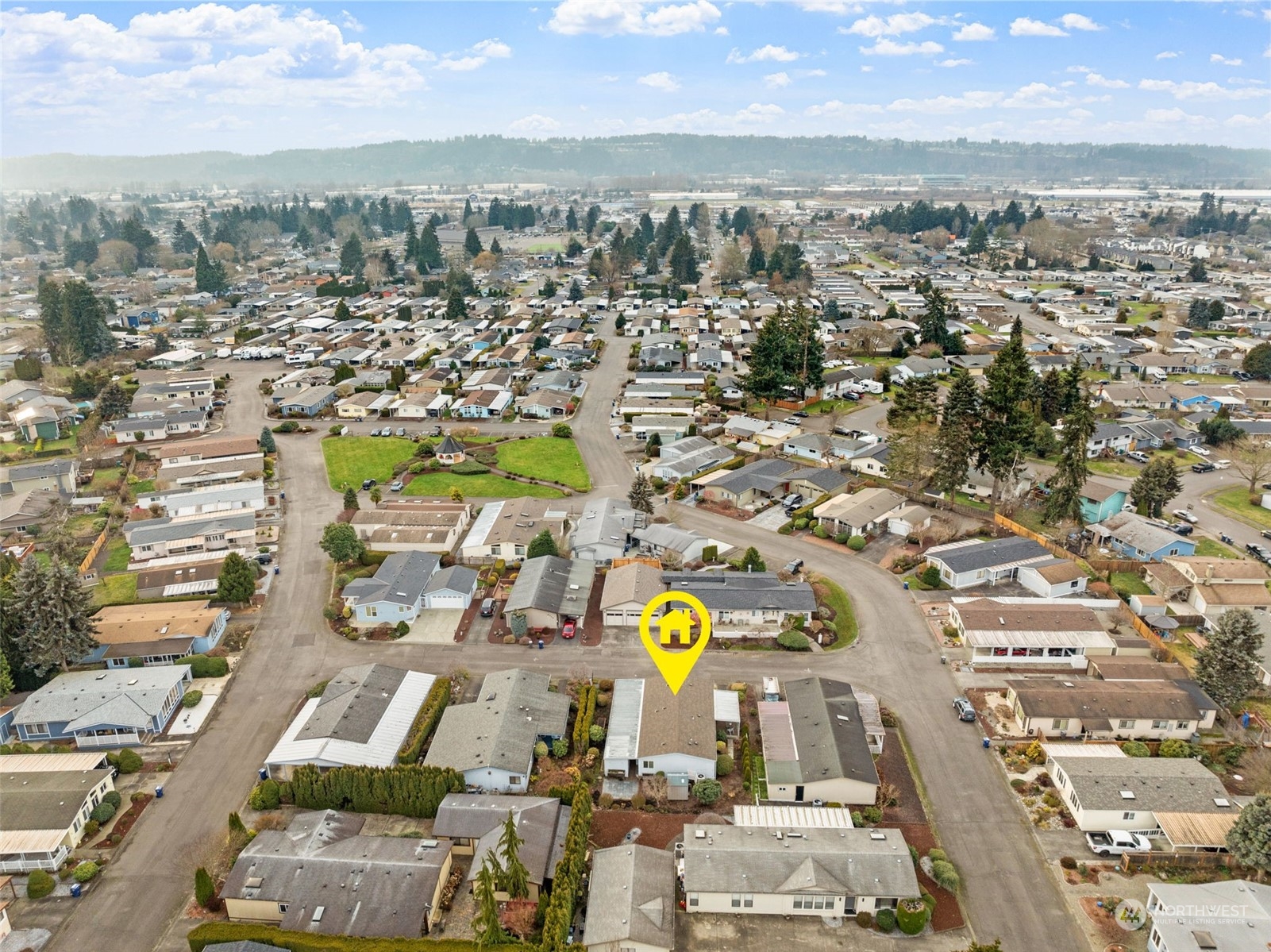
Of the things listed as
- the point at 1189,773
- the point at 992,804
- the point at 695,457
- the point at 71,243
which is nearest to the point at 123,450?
the point at 695,457

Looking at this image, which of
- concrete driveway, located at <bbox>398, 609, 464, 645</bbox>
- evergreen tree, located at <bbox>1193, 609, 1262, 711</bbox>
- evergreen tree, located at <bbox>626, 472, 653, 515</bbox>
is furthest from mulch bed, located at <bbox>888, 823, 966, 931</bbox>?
evergreen tree, located at <bbox>626, 472, 653, 515</bbox>

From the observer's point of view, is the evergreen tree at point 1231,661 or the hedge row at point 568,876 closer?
the hedge row at point 568,876

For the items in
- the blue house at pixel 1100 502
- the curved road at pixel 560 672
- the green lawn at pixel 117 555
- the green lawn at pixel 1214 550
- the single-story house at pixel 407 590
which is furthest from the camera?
the blue house at pixel 1100 502

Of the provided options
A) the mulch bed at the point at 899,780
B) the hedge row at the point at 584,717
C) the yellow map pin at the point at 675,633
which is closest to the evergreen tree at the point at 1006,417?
the yellow map pin at the point at 675,633

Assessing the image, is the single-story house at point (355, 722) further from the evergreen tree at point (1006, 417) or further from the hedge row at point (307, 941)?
the evergreen tree at point (1006, 417)

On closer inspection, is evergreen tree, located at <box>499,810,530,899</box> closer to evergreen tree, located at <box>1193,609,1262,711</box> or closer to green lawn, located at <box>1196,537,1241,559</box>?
evergreen tree, located at <box>1193,609,1262,711</box>

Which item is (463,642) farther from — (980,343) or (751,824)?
(980,343)
